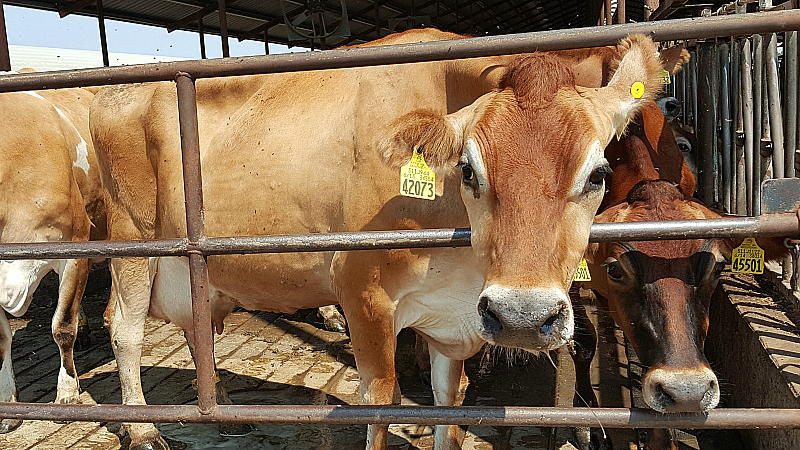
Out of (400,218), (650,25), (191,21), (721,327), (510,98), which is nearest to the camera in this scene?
(650,25)

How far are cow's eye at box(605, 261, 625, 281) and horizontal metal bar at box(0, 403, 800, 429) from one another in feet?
3.33

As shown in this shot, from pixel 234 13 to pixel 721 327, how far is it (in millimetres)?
11351

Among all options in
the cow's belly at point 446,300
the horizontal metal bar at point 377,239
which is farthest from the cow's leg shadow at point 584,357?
the horizontal metal bar at point 377,239

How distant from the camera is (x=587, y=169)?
1.94m

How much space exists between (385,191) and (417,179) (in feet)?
1.60

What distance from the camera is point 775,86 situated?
3.47 metres

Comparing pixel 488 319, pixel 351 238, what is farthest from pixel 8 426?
pixel 488 319

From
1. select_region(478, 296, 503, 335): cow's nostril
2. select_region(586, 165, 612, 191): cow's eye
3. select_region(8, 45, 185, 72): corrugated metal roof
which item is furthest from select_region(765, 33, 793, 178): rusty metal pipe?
select_region(8, 45, 185, 72): corrugated metal roof

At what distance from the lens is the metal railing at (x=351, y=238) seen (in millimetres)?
1714

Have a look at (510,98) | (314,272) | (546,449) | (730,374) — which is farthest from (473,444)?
(510,98)

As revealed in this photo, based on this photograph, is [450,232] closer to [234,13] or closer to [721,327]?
[721,327]

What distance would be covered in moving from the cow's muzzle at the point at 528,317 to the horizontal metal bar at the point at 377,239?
21 cm

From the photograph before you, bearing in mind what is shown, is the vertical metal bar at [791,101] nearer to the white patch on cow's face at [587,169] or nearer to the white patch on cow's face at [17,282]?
the white patch on cow's face at [587,169]

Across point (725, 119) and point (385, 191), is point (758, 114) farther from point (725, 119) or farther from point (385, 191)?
point (385, 191)
